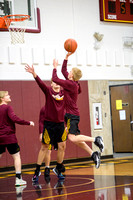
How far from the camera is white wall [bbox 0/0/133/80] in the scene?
11.2 meters

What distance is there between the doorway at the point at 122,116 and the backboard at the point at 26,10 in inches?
140

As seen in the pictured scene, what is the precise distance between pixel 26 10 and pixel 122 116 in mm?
4956

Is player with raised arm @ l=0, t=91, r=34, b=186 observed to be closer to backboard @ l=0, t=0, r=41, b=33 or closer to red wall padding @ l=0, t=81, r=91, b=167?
red wall padding @ l=0, t=81, r=91, b=167

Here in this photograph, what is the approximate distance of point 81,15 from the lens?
12578 mm

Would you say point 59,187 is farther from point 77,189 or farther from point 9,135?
point 9,135

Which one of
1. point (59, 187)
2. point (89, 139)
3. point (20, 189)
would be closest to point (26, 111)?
point (89, 139)

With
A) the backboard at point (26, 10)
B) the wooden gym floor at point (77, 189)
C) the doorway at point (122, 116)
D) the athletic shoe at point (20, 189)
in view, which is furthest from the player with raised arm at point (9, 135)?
the doorway at point (122, 116)

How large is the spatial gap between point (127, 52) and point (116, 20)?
3.85 feet

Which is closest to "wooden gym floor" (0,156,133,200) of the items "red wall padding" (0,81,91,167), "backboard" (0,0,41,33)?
"red wall padding" (0,81,91,167)

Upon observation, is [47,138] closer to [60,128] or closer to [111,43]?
[60,128]

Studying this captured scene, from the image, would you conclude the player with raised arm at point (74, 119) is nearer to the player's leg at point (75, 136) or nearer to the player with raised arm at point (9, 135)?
the player's leg at point (75, 136)

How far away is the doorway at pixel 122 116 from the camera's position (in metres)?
13.3

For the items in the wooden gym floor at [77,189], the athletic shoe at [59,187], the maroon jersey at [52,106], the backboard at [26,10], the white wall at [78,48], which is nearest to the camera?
the wooden gym floor at [77,189]

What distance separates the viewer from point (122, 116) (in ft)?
44.1
